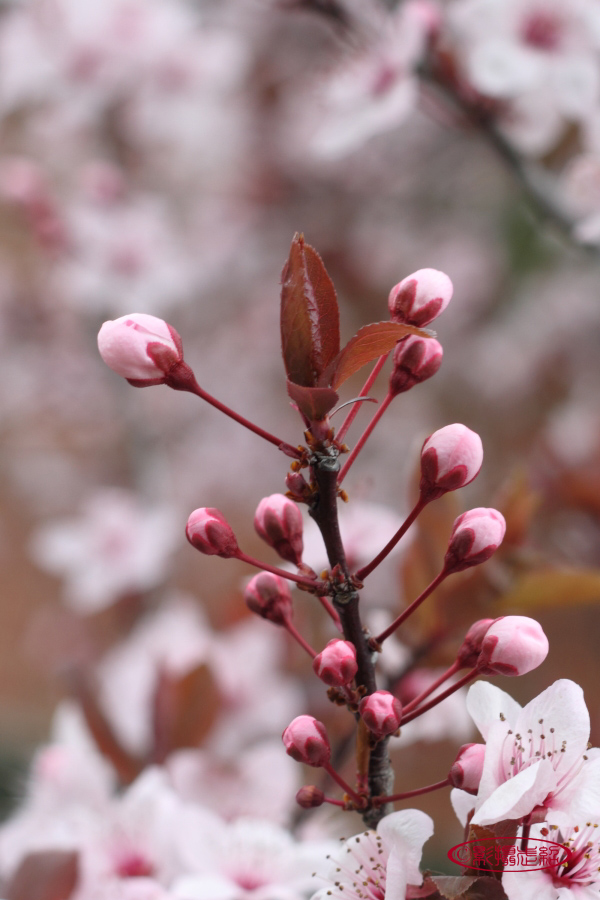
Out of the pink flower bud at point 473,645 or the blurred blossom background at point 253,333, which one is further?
the blurred blossom background at point 253,333

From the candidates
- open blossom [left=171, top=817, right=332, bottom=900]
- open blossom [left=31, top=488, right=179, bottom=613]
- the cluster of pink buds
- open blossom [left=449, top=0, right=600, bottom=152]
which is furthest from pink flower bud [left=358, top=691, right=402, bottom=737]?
open blossom [left=31, top=488, right=179, bottom=613]

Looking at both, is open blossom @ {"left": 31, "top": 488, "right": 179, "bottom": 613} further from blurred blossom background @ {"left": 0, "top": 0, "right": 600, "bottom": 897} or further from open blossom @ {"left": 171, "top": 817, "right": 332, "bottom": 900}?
open blossom @ {"left": 171, "top": 817, "right": 332, "bottom": 900}

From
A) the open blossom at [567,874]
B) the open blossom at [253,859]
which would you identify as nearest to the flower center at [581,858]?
the open blossom at [567,874]

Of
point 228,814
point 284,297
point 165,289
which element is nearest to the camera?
point 284,297

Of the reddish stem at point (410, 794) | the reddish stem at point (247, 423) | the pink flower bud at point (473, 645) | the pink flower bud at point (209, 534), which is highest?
the reddish stem at point (247, 423)

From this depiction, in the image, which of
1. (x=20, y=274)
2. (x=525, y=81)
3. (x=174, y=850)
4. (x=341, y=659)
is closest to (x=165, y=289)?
(x=20, y=274)

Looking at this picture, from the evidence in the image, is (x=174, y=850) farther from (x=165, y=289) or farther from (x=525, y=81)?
(x=165, y=289)

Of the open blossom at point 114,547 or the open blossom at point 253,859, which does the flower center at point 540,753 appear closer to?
the open blossom at point 253,859
